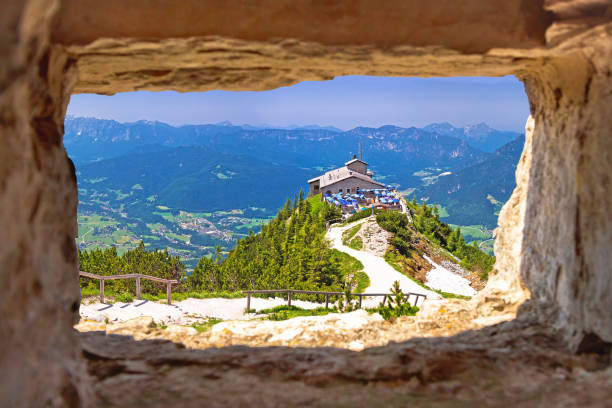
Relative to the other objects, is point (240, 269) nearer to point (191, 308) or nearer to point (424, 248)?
point (191, 308)

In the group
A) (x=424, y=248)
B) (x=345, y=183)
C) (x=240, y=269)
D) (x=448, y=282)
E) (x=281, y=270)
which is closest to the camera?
(x=240, y=269)

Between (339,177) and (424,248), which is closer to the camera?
(424,248)

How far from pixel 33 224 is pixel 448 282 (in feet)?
94.7

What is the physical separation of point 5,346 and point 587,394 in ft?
18.1

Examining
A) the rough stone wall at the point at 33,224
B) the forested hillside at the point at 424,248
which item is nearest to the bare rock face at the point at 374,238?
the forested hillside at the point at 424,248

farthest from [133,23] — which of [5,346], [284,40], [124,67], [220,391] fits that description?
[220,391]

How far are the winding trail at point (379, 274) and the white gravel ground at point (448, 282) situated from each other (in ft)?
7.09

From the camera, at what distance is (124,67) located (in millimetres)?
5301

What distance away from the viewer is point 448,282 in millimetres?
29312

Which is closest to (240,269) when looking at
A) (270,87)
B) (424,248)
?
(424,248)

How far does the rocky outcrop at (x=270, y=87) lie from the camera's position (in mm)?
3586

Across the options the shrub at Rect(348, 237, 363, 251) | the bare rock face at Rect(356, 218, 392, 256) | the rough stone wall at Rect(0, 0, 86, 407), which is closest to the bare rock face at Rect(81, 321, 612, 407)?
the rough stone wall at Rect(0, 0, 86, 407)

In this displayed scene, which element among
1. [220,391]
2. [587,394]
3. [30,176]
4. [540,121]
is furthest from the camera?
[540,121]

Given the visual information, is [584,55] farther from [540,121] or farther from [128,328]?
[128,328]
